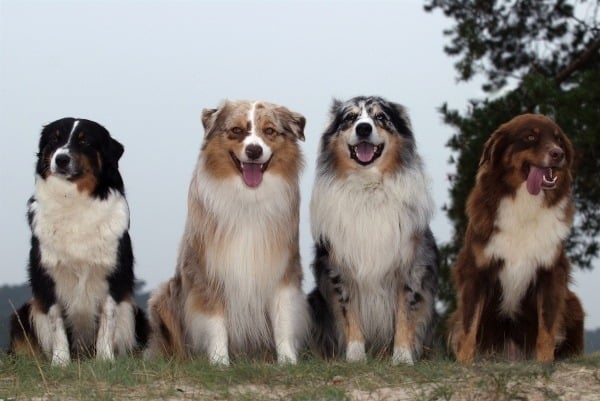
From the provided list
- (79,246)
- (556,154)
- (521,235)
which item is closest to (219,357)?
(79,246)

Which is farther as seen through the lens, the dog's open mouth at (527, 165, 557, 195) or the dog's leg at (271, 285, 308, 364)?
the dog's leg at (271, 285, 308, 364)

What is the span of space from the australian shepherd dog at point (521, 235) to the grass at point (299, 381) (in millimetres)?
499

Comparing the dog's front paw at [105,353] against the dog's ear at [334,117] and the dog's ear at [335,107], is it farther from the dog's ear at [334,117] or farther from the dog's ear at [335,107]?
the dog's ear at [335,107]

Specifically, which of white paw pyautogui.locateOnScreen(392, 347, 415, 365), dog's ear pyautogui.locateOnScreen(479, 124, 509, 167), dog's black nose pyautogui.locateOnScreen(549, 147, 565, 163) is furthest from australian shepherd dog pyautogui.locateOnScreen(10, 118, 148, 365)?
dog's black nose pyautogui.locateOnScreen(549, 147, 565, 163)

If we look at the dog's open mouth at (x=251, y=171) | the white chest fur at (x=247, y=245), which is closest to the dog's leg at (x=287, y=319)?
the white chest fur at (x=247, y=245)

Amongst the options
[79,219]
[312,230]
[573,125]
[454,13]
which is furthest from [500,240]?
[454,13]

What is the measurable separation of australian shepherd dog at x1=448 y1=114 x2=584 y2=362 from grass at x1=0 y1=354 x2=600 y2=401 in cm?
50

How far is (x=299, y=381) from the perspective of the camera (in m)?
7.16

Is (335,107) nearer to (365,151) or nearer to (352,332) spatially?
(365,151)

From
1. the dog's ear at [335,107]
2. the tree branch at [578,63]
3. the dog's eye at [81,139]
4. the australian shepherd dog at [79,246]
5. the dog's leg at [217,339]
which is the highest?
the tree branch at [578,63]

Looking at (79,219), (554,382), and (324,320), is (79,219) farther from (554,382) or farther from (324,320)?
(554,382)

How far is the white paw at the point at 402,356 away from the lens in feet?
26.8

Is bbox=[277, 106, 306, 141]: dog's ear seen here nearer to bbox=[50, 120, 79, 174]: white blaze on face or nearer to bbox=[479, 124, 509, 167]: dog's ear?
bbox=[479, 124, 509, 167]: dog's ear

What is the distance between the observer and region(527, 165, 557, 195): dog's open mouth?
25.9ft
